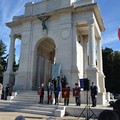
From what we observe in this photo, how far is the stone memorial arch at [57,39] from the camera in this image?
17141 millimetres

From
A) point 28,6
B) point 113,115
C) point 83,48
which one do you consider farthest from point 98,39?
point 113,115

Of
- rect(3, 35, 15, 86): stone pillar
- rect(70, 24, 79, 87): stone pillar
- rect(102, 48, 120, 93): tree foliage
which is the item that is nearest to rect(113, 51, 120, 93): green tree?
rect(102, 48, 120, 93): tree foliage

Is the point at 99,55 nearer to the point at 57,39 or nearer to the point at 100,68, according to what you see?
the point at 100,68

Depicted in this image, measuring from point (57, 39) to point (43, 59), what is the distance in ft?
13.2

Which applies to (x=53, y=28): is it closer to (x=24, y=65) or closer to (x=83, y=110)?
(x=24, y=65)

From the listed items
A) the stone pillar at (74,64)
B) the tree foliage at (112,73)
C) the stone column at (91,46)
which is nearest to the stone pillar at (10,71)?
the stone pillar at (74,64)

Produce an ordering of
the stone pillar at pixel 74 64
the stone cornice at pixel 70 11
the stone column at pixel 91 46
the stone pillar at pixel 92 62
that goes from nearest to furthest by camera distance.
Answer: the stone pillar at pixel 92 62
the stone column at pixel 91 46
the stone pillar at pixel 74 64
the stone cornice at pixel 70 11

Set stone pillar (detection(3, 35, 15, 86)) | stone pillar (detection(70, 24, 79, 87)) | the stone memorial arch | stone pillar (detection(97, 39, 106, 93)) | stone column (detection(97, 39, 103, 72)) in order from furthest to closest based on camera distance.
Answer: stone column (detection(97, 39, 103, 72))
stone pillar (detection(3, 35, 15, 86))
stone pillar (detection(97, 39, 106, 93))
the stone memorial arch
stone pillar (detection(70, 24, 79, 87))

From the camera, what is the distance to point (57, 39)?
1844 cm

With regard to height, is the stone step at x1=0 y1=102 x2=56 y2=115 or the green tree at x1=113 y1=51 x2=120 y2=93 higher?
the green tree at x1=113 y1=51 x2=120 y2=93

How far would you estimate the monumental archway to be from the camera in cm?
2011

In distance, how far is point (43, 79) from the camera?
21.4 metres

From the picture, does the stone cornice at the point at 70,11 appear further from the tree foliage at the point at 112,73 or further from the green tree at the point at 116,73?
the green tree at the point at 116,73

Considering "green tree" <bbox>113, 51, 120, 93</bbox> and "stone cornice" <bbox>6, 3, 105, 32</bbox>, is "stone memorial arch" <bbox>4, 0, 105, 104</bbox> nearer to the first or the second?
"stone cornice" <bbox>6, 3, 105, 32</bbox>
